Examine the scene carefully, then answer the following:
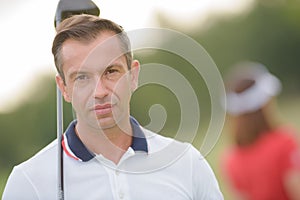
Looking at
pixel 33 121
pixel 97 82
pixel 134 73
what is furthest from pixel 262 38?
pixel 97 82

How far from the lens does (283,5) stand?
20.6 meters

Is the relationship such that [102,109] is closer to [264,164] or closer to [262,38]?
[264,164]

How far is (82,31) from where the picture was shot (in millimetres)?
2051

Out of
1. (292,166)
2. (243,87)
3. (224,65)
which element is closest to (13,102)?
(224,65)

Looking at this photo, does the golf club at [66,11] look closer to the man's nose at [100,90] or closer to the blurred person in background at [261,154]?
the man's nose at [100,90]

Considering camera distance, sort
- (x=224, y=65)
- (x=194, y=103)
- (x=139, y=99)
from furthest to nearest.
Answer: (x=224, y=65)
(x=139, y=99)
(x=194, y=103)

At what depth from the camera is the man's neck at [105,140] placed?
206 centimetres

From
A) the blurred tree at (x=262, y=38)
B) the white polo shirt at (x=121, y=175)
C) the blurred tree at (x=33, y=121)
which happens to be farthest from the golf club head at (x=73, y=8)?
the blurred tree at (x=262, y=38)

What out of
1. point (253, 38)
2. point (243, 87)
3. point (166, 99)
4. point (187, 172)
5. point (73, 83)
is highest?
point (73, 83)

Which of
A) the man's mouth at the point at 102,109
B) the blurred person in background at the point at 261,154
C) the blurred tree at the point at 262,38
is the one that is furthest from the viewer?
the blurred tree at the point at 262,38

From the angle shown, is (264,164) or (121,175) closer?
(121,175)

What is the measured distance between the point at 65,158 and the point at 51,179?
78 mm

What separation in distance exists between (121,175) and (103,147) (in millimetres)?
65

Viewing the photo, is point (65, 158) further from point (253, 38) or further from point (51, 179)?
point (253, 38)
